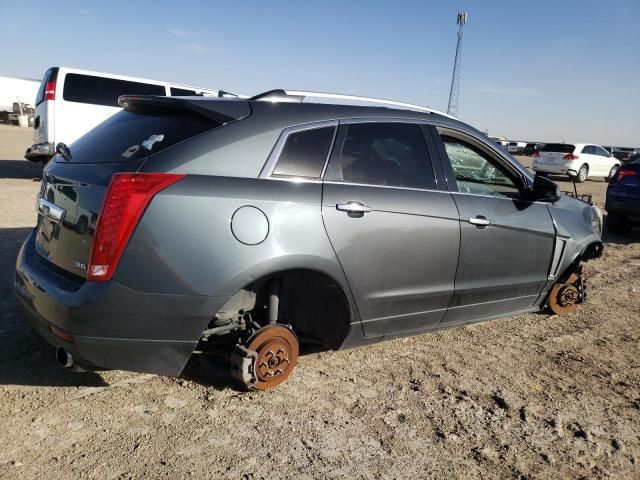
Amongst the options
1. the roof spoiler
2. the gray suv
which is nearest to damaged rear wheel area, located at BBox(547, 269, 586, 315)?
the gray suv

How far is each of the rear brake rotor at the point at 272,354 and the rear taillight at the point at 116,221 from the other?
867 millimetres

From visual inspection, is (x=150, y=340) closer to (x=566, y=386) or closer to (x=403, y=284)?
(x=403, y=284)

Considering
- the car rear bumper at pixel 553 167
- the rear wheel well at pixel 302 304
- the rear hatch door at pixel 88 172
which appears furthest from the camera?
the car rear bumper at pixel 553 167

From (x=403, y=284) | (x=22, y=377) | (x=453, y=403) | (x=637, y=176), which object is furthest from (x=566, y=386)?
(x=637, y=176)

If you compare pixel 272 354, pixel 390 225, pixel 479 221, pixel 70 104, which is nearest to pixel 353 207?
pixel 390 225

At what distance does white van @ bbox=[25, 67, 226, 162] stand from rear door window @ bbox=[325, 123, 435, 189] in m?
8.83

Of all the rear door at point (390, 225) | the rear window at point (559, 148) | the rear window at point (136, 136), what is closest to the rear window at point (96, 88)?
the rear window at point (136, 136)

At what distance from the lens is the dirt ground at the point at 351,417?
7.73ft

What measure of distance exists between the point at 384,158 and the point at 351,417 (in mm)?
1537

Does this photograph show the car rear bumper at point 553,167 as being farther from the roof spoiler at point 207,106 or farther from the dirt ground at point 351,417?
the roof spoiler at point 207,106

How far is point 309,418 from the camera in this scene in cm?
275

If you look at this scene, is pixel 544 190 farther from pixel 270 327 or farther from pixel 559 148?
pixel 559 148

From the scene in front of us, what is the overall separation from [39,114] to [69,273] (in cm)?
981

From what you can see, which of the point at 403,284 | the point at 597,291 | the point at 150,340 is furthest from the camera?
the point at 597,291
